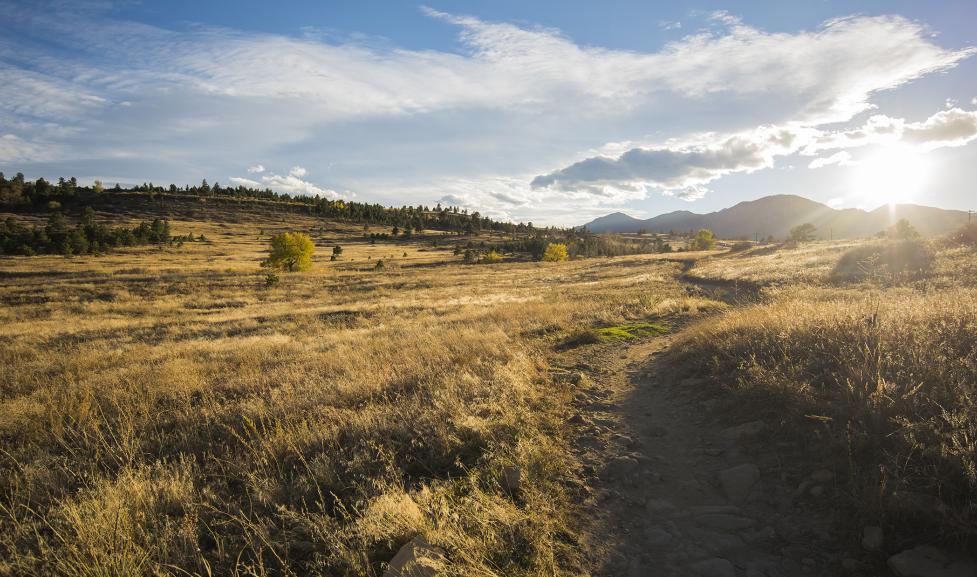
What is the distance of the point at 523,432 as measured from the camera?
5.85m

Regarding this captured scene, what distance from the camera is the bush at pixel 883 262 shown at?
24509mm

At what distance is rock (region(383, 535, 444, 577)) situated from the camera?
3369 millimetres

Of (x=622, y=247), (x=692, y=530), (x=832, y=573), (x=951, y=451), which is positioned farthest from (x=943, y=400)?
(x=622, y=247)

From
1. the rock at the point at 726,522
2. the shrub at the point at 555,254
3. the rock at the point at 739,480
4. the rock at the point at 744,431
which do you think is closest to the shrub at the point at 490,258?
the shrub at the point at 555,254

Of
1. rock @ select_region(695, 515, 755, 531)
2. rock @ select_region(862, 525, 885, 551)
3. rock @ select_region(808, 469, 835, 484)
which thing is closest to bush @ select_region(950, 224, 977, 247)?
rock @ select_region(808, 469, 835, 484)

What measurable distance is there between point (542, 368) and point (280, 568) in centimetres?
682

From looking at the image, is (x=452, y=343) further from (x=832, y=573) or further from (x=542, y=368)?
(x=832, y=573)

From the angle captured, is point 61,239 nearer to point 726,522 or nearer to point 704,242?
point 726,522

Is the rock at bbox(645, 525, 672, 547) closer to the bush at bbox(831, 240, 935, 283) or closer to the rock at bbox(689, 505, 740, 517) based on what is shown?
the rock at bbox(689, 505, 740, 517)

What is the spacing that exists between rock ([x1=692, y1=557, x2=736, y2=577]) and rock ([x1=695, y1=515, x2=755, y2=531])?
0.53m

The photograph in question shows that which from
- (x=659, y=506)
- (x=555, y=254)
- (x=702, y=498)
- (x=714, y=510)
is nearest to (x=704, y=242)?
(x=555, y=254)

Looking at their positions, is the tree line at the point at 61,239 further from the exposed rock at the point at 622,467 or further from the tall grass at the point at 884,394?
the tall grass at the point at 884,394

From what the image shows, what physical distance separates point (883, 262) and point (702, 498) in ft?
122

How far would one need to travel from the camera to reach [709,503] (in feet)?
15.2
